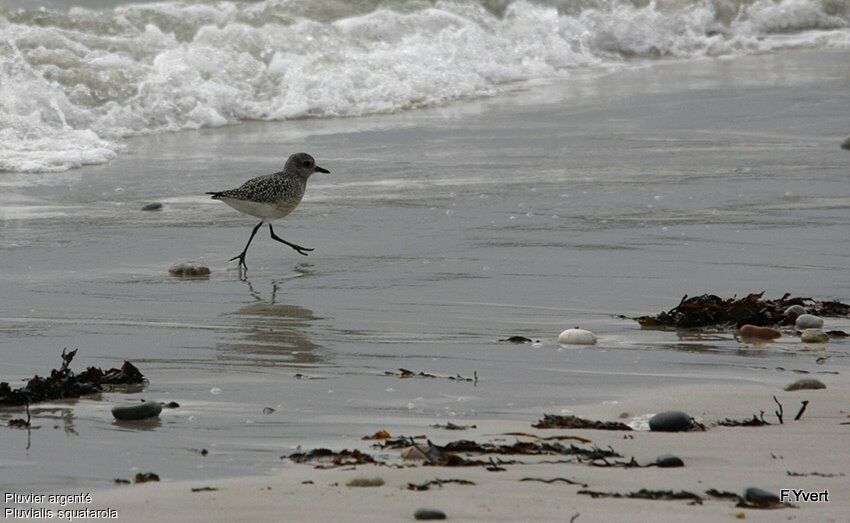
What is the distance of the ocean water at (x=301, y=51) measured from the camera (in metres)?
13.3

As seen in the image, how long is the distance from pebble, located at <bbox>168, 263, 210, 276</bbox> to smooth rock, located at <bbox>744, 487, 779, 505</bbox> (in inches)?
175

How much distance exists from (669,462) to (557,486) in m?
0.39

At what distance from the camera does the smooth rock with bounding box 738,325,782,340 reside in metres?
5.96

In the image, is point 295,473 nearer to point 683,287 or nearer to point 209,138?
point 683,287

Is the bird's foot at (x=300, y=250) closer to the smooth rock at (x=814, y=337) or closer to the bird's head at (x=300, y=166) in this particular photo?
the bird's head at (x=300, y=166)

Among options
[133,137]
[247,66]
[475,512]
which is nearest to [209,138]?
[133,137]

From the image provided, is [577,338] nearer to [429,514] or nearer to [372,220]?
[429,514]

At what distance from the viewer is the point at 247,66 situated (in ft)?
51.8

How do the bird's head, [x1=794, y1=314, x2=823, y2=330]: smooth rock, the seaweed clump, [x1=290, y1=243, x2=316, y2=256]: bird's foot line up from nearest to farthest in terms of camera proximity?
[x1=794, y1=314, x2=823, y2=330]: smooth rock
the seaweed clump
[x1=290, y1=243, x2=316, y2=256]: bird's foot
the bird's head

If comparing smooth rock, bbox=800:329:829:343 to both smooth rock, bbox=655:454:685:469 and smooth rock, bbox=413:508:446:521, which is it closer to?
smooth rock, bbox=655:454:685:469

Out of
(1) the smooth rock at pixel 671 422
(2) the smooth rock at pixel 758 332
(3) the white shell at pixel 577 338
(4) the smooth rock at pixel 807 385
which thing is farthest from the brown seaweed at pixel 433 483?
(2) the smooth rock at pixel 758 332

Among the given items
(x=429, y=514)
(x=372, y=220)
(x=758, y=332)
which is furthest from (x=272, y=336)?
(x=372, y=220)

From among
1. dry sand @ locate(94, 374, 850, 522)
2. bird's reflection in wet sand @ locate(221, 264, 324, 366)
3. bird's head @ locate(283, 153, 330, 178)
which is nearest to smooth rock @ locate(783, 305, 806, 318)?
dry sand @ locate(94, 374, 850, 522)

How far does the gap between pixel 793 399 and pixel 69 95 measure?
1044 centimetres
